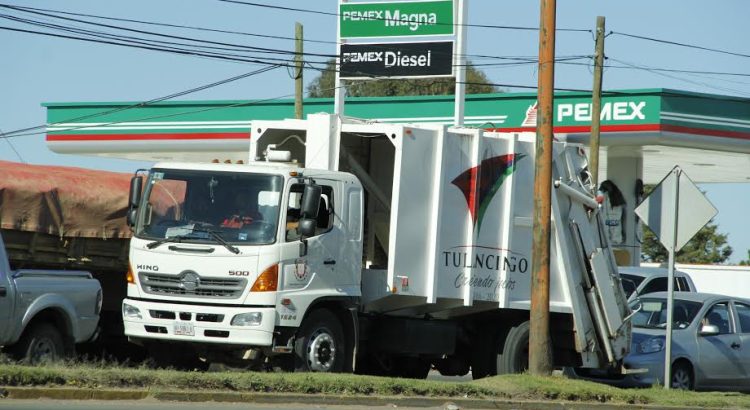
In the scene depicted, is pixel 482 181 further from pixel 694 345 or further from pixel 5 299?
pixel 5 299

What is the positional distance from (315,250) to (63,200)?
140 inches

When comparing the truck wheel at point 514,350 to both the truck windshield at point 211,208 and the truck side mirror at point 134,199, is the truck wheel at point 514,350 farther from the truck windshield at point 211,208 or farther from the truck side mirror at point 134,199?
the truck side mirror at point 134,199

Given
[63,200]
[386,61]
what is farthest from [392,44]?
[63,200]

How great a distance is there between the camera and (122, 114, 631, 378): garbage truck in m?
13.8

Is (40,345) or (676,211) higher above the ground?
(676,211)

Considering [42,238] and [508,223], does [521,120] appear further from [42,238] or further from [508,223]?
[42,238]

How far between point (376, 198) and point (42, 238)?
14.7ft

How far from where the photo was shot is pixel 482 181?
16031 mm

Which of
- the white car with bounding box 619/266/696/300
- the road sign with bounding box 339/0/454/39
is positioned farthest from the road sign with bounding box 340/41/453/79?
the white car with bounding box 619/266/696/300

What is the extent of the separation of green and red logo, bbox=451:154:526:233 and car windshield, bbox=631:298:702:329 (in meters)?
4.07

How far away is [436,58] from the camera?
25.3m

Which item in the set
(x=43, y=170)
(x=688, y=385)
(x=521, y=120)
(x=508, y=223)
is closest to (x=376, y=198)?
(x=508, y=223)

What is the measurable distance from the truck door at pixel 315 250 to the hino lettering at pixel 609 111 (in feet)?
62.9

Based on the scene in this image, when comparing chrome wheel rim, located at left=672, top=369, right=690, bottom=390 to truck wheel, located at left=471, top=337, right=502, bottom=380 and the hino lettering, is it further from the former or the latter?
the hino lettering
